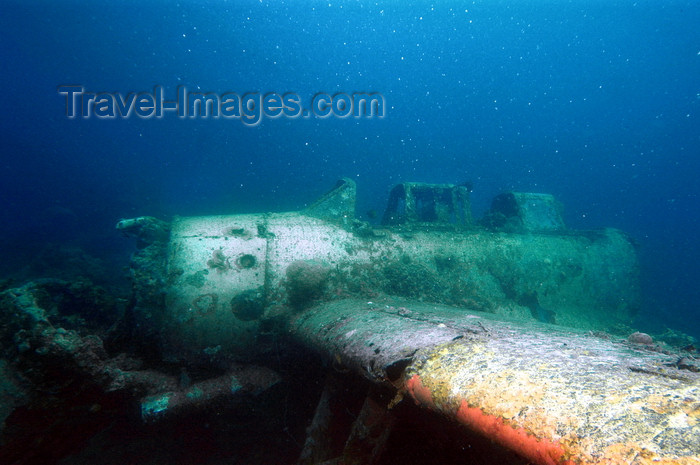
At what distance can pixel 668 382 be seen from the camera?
3.49 ft

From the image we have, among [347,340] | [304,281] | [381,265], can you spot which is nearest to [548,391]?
[347,340]

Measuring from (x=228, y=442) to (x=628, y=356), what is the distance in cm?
414

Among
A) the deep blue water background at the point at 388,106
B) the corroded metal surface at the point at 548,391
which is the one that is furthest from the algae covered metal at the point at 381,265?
the deep blue water background at the point at 388,106

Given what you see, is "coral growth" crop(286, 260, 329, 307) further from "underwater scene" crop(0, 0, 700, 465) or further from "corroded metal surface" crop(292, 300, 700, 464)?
"corroded metal surface" crop(292, 300, 700, 464)

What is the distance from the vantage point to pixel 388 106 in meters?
102

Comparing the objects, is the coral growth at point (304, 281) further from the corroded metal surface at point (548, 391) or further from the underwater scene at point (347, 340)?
the corroded metal surface at point (548, 391)

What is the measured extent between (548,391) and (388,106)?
111m

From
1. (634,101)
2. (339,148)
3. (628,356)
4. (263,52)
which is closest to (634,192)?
(634,101)

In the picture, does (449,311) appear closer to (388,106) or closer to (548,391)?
(548,391)

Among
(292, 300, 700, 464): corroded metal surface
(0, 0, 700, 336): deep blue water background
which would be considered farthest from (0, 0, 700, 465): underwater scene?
(0, 0, 700, 336): deep blue water background

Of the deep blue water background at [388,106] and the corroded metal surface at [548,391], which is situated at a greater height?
the deep blue water background at [388,106]

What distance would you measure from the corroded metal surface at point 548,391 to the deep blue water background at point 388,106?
94.4ft

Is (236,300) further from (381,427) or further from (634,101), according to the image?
(634,101)

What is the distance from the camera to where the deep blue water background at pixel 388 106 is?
47.1 meters
